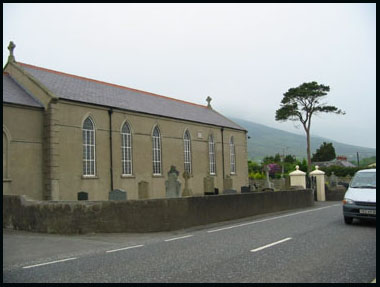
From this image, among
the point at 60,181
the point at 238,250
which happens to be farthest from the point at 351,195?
the point at 60,181

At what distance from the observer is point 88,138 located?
23.6 meters

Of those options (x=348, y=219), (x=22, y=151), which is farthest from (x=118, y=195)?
(x=348, y=219)

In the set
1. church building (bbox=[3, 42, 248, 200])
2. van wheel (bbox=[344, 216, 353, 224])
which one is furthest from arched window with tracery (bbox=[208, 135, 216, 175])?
van wheel (bbox=[344, 216, 353, 224])

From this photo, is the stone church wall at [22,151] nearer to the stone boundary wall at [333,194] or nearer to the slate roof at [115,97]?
the slate roof at [115,97]

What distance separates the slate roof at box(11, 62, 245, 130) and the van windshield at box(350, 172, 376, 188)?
51.8 feet

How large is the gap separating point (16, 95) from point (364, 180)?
58.6ft

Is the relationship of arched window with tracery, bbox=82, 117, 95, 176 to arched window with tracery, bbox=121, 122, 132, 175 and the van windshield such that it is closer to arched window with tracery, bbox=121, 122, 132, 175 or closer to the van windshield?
arched window with tracery, bbox=121, 122, 132, 175

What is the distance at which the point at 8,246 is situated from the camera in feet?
36.8

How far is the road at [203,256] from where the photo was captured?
6.70 meters

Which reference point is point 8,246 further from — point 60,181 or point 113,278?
point 60,181

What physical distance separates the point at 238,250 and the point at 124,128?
1829 cm

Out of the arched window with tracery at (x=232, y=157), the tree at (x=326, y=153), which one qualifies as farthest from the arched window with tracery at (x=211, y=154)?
the tree at (x=326, y=153)

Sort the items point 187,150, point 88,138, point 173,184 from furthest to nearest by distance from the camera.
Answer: point 187,150, point 88,138, point 173,184

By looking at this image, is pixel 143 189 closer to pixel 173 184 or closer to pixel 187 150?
pixel 173 184
